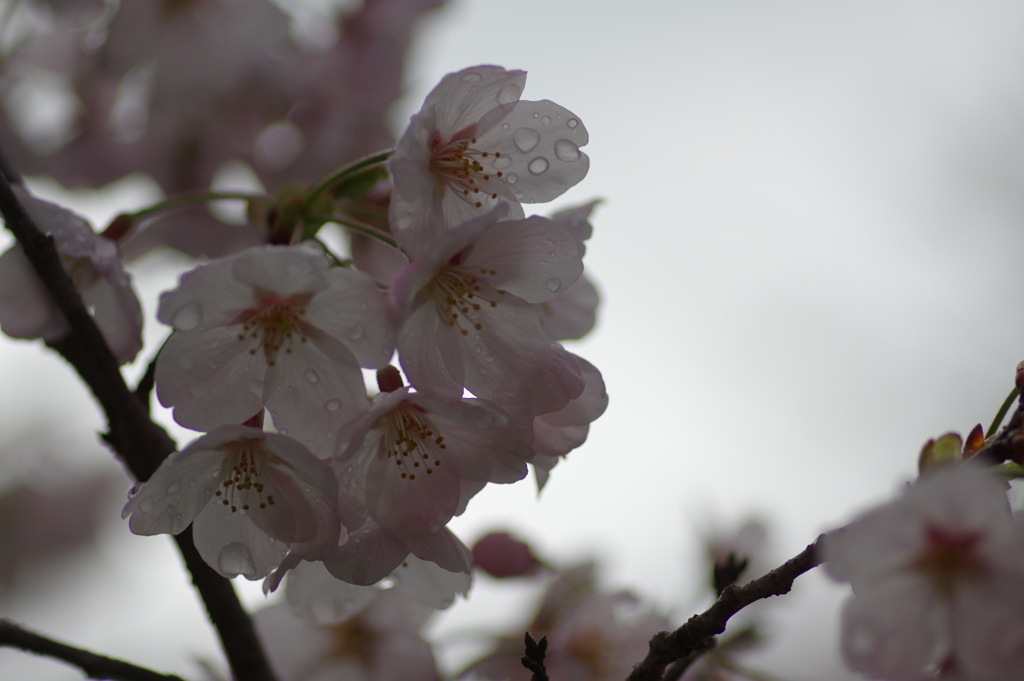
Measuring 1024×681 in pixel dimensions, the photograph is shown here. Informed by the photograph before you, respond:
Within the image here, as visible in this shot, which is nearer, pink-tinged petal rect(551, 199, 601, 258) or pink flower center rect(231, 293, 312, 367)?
pink flower center rect(231, 293, 312, 367)

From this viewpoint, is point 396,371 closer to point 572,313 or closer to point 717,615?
point 572,313

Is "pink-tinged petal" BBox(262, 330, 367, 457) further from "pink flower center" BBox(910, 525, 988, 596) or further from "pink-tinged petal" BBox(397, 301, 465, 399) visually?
"pink flower center" BBox(910, 525, 988, 596)

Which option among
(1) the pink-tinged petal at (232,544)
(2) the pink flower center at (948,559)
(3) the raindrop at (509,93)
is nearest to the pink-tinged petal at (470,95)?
(3) the raindrop at (509,93)

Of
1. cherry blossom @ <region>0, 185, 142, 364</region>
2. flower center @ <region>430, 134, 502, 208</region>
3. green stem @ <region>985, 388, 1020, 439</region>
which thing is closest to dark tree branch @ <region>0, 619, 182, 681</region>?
cherry blossom @ <region>0, 185, 142, 364</region>

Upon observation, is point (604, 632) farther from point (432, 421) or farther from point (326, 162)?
point (326, 162)

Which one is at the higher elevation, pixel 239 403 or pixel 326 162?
pixel 326 162

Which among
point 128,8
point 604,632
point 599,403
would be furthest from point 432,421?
point 128,8

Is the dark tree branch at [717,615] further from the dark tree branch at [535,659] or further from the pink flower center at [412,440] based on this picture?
the pink flower center at [412,440]
